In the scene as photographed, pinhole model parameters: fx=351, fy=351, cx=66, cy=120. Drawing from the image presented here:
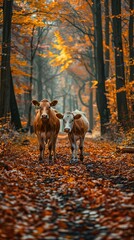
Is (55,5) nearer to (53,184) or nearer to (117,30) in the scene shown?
(117,30)

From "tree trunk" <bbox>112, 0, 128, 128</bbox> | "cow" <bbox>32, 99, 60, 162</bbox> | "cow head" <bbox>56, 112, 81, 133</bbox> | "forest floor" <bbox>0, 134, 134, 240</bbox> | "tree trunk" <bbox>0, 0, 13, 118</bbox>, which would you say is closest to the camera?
"forest floor" <bbox>0, 134, 134, 240</bbox>

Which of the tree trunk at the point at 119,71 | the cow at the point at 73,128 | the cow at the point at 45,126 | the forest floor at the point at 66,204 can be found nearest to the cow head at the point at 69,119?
the cow at the point at 73,128

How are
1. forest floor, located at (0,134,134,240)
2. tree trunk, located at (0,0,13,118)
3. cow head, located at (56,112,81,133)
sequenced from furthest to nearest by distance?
tree trunk, located at (0,0,13,118), cow head, located at (56,112,81,133), forest floor, located at (0,134,134,240)

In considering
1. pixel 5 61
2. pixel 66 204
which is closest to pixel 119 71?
pixel 5 61

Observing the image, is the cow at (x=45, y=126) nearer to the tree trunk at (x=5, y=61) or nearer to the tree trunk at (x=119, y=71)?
the tree trunk at (x=5, y=61)

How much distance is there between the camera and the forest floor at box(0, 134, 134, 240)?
446cm

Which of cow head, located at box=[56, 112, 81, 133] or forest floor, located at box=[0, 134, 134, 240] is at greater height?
cow head, located at box=[56, 112, 81, 133]

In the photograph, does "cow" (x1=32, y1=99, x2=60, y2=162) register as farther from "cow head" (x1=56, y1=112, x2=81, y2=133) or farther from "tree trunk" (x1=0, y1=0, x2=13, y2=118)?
"tree trunk" (x1=0, y1=0, x2=13, y2=118)

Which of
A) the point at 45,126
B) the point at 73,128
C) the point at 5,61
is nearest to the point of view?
the point at 45,126

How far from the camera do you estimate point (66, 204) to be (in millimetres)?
5930

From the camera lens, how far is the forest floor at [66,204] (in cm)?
446

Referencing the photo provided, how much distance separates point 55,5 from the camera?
17969 millimetres

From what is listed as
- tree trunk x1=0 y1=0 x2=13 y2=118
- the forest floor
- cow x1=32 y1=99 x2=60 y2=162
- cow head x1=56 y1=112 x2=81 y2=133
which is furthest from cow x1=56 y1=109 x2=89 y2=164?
tree trunk x1=0 y1=0 x2=13 y2=118

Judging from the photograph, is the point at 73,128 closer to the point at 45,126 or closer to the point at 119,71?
the point at 45,126
